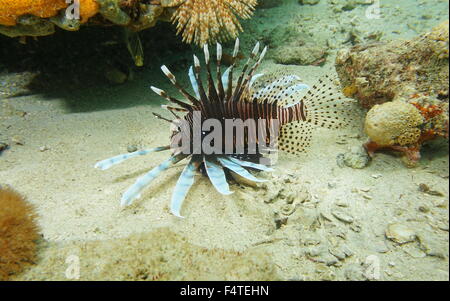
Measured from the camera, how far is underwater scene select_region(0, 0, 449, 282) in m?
2.15

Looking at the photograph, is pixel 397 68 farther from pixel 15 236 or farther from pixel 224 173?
pixel 15 236

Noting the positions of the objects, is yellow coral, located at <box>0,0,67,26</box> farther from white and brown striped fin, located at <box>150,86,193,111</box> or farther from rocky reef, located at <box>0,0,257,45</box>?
white and brown striped fin, located at <box>150,86,193,111</box>

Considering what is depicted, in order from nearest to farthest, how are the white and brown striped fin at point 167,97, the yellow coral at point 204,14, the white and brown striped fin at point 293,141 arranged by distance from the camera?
1. the white and brown striped fin at point 167,97
2. the white and brown striped fin at point 293,141
3. the yellow coral at point 204,14

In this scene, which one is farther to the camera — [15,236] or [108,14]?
[108,14]

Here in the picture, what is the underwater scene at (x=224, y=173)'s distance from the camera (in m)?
2.15

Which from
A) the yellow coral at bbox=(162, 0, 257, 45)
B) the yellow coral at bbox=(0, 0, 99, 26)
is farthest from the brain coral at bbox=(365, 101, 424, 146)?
the yellow coral at bbox=(0, 0, 99, 26)

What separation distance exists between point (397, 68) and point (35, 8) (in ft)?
13.1

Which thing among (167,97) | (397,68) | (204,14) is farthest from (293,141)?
(204,14)

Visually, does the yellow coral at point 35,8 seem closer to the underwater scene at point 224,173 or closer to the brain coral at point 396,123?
the underwater scene at point 224,173

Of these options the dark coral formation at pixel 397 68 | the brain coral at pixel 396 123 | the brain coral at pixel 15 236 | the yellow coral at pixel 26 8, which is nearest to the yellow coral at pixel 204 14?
the yellow coral at pixel 26 8

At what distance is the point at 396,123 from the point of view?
2.67 m

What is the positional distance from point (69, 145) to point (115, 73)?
200 cm

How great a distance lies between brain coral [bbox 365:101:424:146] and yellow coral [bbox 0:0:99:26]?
3274mm

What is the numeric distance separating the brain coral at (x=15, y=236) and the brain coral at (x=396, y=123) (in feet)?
10.1
